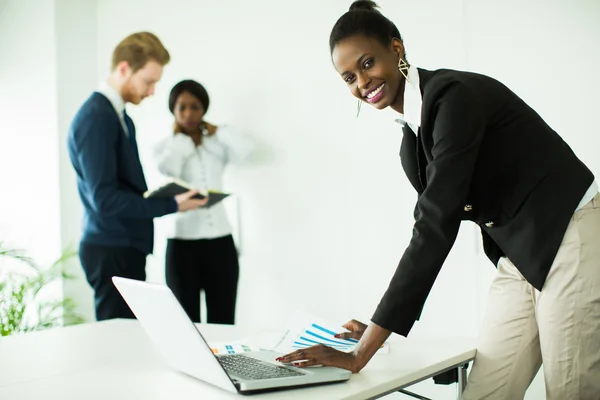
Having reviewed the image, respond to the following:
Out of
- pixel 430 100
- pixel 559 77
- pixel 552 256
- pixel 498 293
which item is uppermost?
pixel 559 77

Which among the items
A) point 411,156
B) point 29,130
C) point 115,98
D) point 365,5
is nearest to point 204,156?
point 115,98

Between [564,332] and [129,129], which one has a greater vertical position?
[129,129]

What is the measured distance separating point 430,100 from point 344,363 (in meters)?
0.56

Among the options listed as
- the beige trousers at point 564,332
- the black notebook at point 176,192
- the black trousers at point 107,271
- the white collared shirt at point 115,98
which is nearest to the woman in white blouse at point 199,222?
the black notebook at point 176,192

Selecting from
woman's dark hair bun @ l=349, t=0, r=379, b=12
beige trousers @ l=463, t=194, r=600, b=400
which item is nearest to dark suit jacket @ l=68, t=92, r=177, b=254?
woman's dark hair bun @ l=349, t=0, r=379, b=12

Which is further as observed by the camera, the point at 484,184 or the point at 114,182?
the point at 114,182

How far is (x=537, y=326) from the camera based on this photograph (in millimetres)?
1455

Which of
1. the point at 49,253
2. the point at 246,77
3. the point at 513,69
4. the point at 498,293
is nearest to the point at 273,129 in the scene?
the point at 246,77

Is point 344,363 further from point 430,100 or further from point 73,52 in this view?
point 73,52

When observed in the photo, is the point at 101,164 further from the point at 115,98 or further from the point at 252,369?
the point at 252,369

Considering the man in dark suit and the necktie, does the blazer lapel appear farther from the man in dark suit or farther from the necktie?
the necktie

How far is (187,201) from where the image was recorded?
317cm

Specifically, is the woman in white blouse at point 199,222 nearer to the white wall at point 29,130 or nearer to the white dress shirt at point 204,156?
the white dress shirt at point 204,156

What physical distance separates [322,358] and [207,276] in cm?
228
